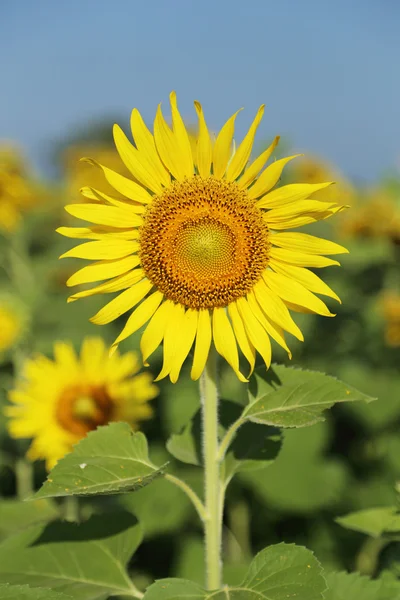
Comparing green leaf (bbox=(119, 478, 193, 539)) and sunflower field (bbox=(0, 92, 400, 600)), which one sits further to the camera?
green leaf (bbox=(119, 478, 193, 539))

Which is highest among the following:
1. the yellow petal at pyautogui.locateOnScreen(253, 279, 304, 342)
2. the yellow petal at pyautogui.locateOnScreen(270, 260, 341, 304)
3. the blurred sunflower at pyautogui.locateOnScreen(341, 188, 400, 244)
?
the blurred sunflower at pyautogui.locateOnScreen(341, 188, 400, 244)

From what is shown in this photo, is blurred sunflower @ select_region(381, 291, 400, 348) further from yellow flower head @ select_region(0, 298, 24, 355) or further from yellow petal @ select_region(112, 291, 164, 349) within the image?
yellow petal @ select_region(112, 291, 164, 349)

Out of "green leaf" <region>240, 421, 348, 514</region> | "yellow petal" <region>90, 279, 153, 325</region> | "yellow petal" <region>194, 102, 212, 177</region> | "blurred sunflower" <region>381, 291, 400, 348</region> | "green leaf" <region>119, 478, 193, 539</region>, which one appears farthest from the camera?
"blurred sunflower" <region>381, 291, 400, 348</region>

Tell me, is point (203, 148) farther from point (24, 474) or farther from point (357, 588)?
point (24, 474)

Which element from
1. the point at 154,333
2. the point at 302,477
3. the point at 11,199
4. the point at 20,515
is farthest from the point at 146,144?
the point at 11,199

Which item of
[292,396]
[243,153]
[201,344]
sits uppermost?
[243,153]

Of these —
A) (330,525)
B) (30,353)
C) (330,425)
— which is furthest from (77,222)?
(330,525)

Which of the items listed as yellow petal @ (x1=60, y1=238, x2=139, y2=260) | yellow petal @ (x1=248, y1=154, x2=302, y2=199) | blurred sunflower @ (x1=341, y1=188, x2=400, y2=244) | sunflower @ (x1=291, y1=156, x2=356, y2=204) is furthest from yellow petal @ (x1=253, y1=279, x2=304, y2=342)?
sunflower @ (x1=291, y1=156, x2=356, y2=204)

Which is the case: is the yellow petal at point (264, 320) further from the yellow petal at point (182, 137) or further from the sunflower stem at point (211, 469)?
the yellow petal at point (182, 137)
